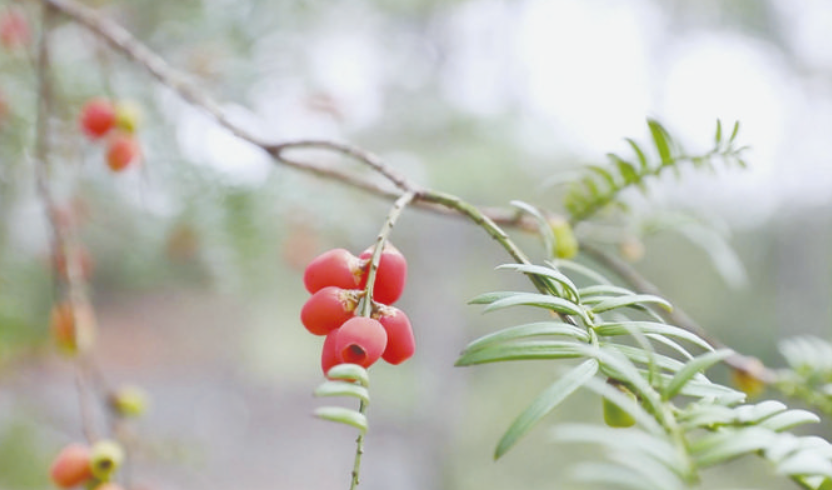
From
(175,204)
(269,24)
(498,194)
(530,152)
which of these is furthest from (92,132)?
(498,194)

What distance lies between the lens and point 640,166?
0.41 metres

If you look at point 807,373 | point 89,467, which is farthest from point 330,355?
point 807,373

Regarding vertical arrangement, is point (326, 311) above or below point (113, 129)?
below

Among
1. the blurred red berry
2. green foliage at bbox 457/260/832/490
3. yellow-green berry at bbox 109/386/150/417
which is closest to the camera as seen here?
green foliage at bbox 457/260/832/490

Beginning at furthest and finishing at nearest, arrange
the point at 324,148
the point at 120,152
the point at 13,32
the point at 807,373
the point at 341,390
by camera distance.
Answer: the point at 13,32
the point at 120,152
the point at 807,373
the point at 324,148
the point at 341,390

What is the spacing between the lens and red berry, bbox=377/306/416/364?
0.25 m

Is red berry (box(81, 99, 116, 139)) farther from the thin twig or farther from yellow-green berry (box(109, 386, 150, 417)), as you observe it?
the thin twig

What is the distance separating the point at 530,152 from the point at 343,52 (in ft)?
2.61

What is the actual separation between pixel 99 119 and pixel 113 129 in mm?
13

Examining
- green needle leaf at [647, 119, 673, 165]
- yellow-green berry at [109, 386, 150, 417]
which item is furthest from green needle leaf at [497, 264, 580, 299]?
yellow-green berry at [109, 386, 150, 417]

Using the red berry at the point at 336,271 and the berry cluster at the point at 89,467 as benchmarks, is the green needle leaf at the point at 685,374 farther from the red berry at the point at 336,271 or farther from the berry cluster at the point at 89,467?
the berry cluster at the point at 89,467

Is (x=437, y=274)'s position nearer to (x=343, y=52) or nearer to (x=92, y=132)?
(x=343, y=52)

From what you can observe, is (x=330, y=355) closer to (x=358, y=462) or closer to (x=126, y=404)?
(x=358, y=462)

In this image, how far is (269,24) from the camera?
85 centimetres
